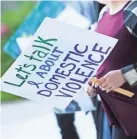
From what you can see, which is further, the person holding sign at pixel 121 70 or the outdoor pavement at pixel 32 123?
the outdoor pavement at pixel 32 123

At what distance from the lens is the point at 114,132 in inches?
36.4

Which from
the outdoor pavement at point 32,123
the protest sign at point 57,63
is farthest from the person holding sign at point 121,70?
the outdoor pavement at point 32,123

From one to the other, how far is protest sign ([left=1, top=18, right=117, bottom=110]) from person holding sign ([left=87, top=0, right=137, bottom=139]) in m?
0.03

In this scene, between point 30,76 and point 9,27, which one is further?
point 9,27

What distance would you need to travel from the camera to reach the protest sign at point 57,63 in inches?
31.6

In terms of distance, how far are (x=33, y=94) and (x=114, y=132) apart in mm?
238

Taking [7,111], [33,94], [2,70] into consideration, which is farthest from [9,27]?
[33,94]

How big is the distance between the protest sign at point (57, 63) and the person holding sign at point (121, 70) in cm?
3

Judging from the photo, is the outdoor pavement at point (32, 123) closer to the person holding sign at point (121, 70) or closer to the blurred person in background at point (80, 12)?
the blurred person in background at point (80, 12)

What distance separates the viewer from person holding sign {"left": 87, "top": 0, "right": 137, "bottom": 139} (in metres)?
0.80

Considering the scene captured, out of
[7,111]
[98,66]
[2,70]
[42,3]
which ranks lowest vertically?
[7,111]

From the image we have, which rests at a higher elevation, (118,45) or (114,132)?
(118,45)

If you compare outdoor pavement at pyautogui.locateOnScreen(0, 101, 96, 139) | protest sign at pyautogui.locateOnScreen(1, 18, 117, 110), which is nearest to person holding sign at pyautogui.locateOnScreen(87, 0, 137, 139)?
protest sign at pyautogui.locateOnScreen(1, 18, 117, 110)

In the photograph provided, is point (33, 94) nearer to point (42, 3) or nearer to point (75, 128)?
point (75, 128)
